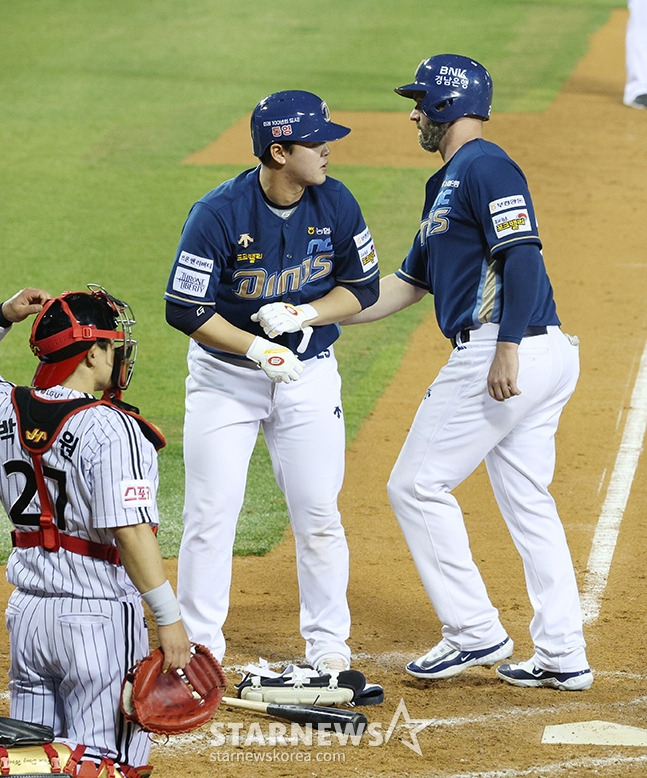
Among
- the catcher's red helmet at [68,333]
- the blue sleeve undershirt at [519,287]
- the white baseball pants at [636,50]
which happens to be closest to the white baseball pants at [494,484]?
the blue sleeve undershirt at [519,287]

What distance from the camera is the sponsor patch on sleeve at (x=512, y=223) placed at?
4500 millimetres

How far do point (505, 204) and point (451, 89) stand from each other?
55cm

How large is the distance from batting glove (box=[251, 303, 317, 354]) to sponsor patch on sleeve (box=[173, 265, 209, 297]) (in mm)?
223

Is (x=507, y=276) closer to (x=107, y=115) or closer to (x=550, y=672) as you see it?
(x=550, y=672)

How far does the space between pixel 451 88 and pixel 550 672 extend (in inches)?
89.6

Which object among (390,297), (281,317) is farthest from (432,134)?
(281,317)

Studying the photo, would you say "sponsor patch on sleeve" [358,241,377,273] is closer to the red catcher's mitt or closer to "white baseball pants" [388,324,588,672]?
"white baseball pants" [388,324,588,672]

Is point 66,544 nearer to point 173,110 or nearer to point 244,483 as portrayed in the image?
point 244,483

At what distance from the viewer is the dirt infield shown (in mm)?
4152

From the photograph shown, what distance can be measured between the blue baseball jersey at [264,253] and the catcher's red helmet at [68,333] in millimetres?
1026

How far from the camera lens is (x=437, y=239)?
4.73 m

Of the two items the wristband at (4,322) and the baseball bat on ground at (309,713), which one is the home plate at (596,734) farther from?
the wristband at (4,322)

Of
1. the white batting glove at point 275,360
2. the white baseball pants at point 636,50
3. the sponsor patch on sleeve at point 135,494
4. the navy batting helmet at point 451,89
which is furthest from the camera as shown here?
the white baseball pants at point 636,50

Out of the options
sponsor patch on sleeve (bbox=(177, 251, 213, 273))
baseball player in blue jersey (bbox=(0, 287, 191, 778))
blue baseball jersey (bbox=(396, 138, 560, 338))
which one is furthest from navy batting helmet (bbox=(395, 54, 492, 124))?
baseball player in blue jersey (bbox=(0, 287, 191, 778))
